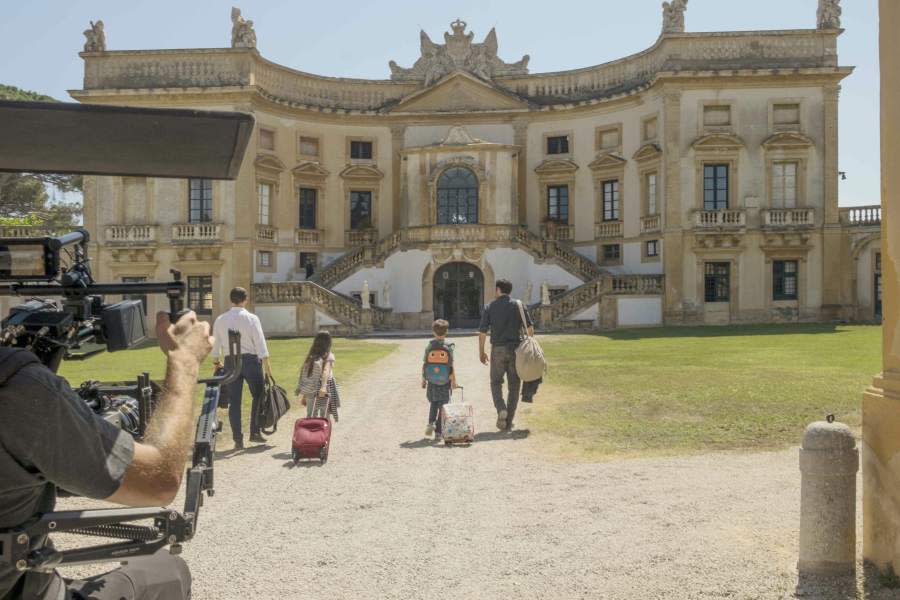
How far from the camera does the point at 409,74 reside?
4288 centimetres

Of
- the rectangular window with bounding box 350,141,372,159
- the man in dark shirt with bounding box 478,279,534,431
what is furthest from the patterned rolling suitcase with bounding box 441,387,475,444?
the rectangular window with bounding box 350,141,372,159

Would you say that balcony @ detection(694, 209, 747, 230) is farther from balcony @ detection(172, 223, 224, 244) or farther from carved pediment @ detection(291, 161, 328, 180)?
balcony @ detection(172, 223, 224, 244)

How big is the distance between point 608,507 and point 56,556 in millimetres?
5625

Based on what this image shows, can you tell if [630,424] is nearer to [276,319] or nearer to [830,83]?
[276,319]

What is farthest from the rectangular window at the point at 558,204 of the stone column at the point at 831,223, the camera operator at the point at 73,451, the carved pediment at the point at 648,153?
the camera operator at the point at 73,451

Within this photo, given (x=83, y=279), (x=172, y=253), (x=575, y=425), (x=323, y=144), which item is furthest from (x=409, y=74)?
(x=83, y=279)

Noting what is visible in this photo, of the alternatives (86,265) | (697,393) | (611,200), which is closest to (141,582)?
(86,265)

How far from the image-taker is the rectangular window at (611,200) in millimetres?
39469

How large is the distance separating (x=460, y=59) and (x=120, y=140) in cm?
4097

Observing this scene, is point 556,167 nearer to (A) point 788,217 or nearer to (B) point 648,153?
(B) point 648,153

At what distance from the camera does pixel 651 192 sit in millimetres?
37750

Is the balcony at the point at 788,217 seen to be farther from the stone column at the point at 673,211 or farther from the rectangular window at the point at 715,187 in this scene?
the stone column at the point at 673,211

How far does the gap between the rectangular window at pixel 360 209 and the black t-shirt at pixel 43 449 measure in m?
38.8

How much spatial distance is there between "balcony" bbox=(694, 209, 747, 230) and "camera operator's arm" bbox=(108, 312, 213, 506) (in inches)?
1388
